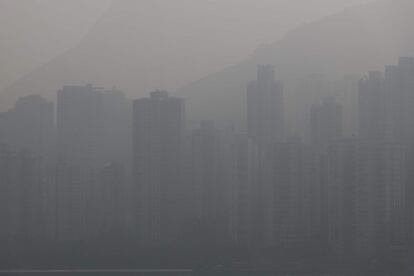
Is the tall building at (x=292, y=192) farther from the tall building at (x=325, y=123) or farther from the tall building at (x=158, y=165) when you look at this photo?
the tall building at (x=158, y=165)

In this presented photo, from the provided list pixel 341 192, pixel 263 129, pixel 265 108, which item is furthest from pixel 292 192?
pixel 265 108

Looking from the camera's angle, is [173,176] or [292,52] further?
[173,176]

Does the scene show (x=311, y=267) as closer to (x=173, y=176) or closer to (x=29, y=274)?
(x=173, y=176)

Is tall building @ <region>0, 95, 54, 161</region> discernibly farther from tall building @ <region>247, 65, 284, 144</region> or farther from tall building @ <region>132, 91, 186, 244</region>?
tall building @ <region>247, 65, 284, 144</region>

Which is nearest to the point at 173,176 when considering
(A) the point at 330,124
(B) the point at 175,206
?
(B) the point at 175,206

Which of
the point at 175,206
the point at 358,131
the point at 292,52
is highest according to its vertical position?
the point at 292,52

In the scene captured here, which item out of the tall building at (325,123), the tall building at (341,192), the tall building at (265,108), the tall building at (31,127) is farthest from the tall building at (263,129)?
the tall building at (31,127)

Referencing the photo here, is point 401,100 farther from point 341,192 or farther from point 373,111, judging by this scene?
point 341,192

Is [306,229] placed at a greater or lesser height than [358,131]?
lesser
